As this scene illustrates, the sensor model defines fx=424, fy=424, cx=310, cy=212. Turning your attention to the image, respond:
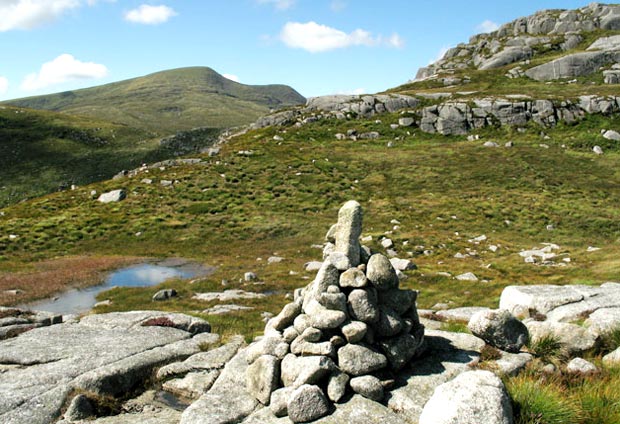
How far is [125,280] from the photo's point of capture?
37625 millimetres

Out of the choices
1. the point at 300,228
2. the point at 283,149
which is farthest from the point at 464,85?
the point at 300,228

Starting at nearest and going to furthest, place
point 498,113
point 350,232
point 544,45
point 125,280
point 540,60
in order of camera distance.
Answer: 1. point 350,232
2. point 125,280
3. point 498,113
4. point 540,60
5. point 544,45

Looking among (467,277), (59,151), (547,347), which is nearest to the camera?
(547,347)

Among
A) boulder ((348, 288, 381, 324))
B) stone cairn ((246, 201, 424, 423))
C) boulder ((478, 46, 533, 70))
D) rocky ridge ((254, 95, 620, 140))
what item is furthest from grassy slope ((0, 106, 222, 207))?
boulder ((348, 288, 381, 324))

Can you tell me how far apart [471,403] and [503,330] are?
5.31 metres

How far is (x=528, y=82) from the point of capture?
391 feet

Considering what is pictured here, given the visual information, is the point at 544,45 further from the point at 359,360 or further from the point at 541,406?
the point at 541,406

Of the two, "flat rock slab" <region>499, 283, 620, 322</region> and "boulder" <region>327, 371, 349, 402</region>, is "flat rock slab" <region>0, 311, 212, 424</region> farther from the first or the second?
"flat rock slab" <region>499, 283, 620, 322</region>

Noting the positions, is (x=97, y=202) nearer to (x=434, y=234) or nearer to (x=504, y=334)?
(x=434, y=234)

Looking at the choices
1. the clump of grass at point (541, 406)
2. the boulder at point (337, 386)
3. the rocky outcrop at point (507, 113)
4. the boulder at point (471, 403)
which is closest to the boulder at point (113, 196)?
the boulder at point (337, 386)

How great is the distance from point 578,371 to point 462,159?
230ft

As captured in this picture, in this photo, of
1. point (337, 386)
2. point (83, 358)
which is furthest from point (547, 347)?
point (83, 358)

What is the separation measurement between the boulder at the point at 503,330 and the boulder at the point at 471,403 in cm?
424

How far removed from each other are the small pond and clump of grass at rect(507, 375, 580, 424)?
27.8 meters
